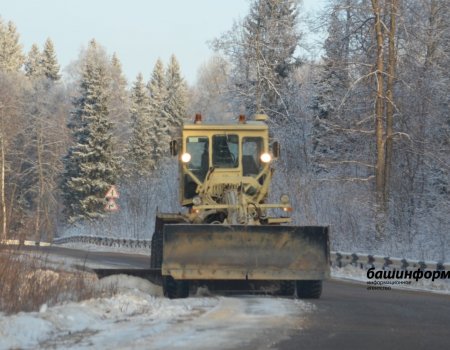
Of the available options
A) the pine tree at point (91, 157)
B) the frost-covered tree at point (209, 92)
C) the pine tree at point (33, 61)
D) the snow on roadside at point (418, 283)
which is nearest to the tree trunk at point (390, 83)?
the snow on roadside at point (418, 283)

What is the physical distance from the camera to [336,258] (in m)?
23.4

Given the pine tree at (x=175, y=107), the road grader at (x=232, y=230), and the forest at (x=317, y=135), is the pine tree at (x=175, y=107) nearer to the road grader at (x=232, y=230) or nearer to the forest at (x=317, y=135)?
the forest at (x=317, y=135)

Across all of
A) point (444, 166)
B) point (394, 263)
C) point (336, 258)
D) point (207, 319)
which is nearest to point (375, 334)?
point (207, 319)

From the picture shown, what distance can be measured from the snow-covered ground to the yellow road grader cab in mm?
645

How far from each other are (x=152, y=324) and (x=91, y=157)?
143 ft

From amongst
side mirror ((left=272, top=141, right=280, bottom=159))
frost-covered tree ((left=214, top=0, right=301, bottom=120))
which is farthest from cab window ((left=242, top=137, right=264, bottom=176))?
frost-covered tree ((left=214, top=0, right=301, bottom=120))

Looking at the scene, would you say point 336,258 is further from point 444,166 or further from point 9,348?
point 9,348

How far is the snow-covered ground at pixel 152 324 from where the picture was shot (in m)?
8.30

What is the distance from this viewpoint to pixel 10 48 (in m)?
117

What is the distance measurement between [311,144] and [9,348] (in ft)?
115

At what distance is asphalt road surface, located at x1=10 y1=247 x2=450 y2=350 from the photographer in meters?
8.75

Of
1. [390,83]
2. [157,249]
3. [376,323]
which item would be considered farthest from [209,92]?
[376,323]

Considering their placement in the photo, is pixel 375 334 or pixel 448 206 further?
pixel 448 206

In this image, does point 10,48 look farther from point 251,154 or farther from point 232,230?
point 232,230
